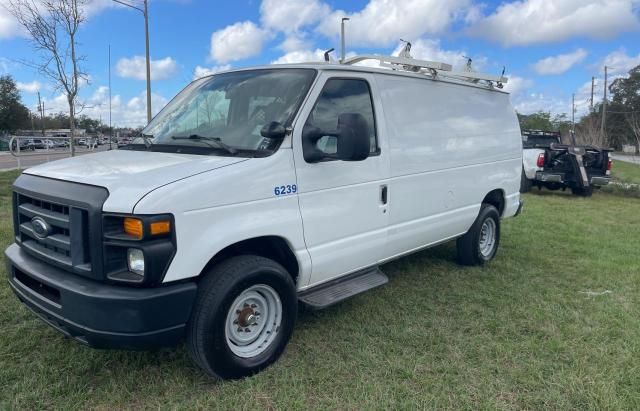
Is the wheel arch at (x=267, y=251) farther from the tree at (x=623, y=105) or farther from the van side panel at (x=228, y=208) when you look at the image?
the tree at (x=623, y=105)

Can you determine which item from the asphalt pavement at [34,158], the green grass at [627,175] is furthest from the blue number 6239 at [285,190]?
the green grass at [627,175]

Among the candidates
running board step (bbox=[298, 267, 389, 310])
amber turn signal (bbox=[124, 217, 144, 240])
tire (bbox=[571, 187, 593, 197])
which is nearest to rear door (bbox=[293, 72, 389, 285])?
running board step (bbox=[298, 267, 389, 310])

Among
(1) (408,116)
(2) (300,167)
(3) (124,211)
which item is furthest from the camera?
(1) (408,116)

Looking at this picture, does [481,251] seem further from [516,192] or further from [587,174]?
[587,174]

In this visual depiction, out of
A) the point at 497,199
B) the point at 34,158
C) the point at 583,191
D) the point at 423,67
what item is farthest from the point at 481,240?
the point at 34,158

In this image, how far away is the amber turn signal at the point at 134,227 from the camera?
8.77 feet

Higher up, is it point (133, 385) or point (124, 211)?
point (124, 211)

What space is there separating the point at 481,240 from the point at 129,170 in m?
4.68

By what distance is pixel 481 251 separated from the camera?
6.29 metres

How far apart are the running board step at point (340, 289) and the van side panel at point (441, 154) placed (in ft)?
1.28

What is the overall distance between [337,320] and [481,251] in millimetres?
2799

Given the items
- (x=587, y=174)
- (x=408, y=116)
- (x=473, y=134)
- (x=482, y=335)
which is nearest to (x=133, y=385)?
(x=482, y=335)

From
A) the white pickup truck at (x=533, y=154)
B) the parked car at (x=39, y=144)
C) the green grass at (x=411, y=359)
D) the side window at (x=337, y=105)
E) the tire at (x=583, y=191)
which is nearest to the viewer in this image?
the green grass at (x=411, y=359)

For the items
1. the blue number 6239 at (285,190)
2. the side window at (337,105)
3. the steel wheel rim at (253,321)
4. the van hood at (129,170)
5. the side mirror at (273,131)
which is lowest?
the steel wheel rim at (253,321)
